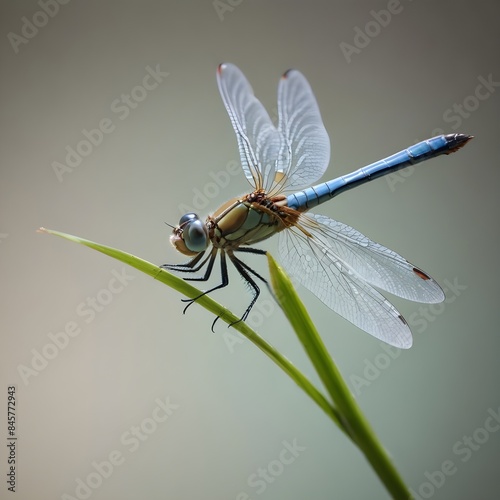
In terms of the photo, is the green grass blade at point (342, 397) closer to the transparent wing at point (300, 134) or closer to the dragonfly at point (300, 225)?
the dragonfly at point (300, 225)

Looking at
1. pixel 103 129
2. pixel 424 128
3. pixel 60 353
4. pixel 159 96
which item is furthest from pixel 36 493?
pixel 424 128

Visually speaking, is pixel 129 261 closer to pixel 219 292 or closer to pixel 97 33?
pixel 219 292

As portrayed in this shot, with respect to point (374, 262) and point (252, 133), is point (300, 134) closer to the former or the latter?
point (252, 133)

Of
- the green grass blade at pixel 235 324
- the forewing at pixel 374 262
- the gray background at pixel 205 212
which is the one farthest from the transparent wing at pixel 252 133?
the gray background at pixel 205 212

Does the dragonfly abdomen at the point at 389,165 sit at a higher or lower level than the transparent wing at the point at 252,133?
lower

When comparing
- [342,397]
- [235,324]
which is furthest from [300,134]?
[342,397]

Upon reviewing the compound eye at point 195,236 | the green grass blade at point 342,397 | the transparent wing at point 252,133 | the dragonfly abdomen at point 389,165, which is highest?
the transparent wing at point 252,133

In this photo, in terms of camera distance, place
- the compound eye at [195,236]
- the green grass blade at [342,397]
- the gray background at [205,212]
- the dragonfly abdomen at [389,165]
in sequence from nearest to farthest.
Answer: the green grass blade at [342,397]
the compound eye at [195,236]
the dragonfly abdomen at [389,165]
the gray background at [205,212]
